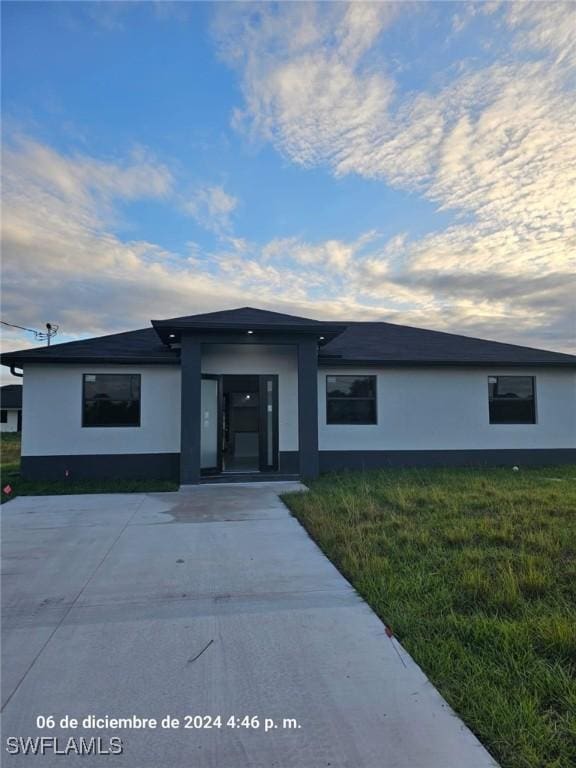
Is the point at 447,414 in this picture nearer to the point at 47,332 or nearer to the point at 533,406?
the point at 533,406

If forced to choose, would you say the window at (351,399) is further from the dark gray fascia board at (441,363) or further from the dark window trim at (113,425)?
the dark window trim at (113,425)

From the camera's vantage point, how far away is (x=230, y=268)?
14.8 meters

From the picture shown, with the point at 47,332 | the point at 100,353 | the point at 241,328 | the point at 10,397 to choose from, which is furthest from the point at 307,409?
the point at 10,397

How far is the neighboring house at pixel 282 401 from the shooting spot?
9.93m

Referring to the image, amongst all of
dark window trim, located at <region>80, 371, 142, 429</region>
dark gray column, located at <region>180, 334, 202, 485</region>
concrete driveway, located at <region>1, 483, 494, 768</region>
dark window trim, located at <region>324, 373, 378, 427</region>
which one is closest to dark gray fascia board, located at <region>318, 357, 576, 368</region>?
dark window trim, located at <region>324, 373, 378, 427</region>

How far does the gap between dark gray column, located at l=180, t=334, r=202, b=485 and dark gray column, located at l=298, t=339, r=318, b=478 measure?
2210 millimetres

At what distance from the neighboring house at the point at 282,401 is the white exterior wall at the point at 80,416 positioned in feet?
0.08

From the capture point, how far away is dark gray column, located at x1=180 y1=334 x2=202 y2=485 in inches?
368

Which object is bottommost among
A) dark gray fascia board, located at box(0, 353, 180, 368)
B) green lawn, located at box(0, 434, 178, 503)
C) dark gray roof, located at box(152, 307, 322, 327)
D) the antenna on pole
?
green lawn, located at box(0, 434, 178, 503)

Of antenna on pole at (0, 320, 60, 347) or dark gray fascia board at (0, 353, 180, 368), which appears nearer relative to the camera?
dark gray fascia board at (0, 353, 180, 368)

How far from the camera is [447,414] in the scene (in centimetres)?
1202

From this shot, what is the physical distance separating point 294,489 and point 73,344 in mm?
6722

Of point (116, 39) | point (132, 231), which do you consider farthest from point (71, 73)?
point (132, 231)

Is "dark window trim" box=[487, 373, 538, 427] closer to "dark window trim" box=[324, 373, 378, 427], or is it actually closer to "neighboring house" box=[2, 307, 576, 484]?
"neighboring house" box=[2, 307, 576, 484]
